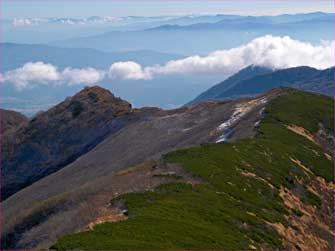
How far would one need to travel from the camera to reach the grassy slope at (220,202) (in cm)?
3253

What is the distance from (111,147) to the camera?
12581 cm

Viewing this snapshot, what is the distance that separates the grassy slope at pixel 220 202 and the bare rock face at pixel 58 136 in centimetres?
7753

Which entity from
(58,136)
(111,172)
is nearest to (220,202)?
(111,172)

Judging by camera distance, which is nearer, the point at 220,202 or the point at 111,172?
the point at 220,202

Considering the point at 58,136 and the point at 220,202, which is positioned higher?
the point at 220,202

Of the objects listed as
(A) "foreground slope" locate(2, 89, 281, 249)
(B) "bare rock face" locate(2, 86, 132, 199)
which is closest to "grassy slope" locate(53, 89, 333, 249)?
(A) "foreground slope" locate(2, 89, 281, 249)

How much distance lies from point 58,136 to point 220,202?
117 meters

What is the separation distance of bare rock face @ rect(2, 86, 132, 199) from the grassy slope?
7753 cm

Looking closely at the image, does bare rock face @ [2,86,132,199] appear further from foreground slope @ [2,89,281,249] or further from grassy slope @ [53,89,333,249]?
grassy slope @ [53,89,333,249]

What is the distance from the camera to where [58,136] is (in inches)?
6186

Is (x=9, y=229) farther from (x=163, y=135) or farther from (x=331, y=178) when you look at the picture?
(x=163, y=135)

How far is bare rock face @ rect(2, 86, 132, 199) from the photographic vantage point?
148125 millimetres

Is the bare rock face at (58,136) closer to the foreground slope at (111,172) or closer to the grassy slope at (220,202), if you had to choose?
the foreground slope at (111,172)

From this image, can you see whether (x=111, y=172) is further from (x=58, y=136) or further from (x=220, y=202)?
(x=58, y=136)
